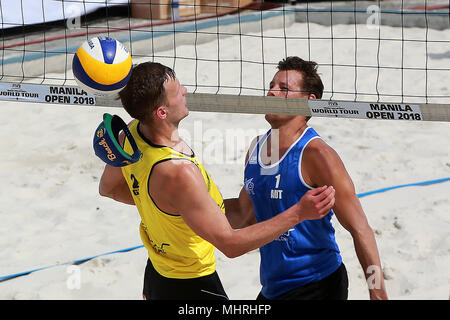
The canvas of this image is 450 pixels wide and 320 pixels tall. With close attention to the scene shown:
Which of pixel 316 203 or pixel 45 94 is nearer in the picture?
pixel 316 203

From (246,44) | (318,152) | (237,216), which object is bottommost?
(246,44)

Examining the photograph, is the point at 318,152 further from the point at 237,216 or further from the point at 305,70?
the point at 237,216

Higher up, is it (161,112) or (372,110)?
(161,112)

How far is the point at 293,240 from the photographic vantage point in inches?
116

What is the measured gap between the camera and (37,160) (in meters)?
6.07

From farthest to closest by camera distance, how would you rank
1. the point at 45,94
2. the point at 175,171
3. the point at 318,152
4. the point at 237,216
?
the point at 45,94
the point at 237,216
the point at 318,152
the point at 175,171

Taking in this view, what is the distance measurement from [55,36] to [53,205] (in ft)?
12.4

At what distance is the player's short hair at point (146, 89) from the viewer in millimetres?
2727

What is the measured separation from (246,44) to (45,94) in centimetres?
564

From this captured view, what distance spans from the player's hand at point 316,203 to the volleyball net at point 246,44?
3.71 m

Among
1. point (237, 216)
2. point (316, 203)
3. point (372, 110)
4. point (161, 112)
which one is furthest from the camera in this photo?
point (372, 110)

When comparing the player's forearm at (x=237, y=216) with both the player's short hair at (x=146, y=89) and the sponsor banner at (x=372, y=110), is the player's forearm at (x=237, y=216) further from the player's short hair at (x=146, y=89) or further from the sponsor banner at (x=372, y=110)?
the player's short hair at (x=146, y=89)

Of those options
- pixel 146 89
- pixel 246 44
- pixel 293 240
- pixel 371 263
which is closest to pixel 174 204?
pixel 146 89

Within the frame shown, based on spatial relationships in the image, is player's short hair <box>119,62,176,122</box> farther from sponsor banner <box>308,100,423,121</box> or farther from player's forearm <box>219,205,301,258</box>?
sponsor banner <box>308,100,423,121</box>
